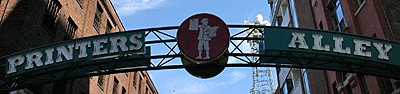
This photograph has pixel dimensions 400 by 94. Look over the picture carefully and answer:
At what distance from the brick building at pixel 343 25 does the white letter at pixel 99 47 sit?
33.1 feet

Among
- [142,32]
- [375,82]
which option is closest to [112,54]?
[142,32]

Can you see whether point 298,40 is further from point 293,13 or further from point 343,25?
point 293,13

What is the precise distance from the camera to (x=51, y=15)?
19406 mm

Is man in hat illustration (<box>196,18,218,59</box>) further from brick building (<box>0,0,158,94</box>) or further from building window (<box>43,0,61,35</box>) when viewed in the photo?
building window (<box>43,0,61,35</box>)

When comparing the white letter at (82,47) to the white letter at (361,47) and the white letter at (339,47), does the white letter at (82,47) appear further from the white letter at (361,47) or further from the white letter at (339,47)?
the white letter at (361,47)

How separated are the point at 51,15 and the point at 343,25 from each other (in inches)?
563

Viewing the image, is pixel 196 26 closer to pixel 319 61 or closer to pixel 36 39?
pixel 319 61

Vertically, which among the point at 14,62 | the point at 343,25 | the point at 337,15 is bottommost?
A: the point at 14,62

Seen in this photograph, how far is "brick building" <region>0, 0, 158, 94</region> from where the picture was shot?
16125 millimetres

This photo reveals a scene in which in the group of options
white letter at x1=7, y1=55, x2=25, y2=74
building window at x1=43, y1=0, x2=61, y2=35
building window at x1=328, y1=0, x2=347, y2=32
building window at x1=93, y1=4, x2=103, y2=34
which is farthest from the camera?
building window at x1=93, y1=4, x2=103, y2=34

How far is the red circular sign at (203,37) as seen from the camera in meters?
12.3

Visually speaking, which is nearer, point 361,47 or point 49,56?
point 361,47

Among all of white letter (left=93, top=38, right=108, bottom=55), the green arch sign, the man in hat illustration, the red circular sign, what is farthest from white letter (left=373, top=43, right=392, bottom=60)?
white letter (left=93, top=38, right=108, bottom=55)

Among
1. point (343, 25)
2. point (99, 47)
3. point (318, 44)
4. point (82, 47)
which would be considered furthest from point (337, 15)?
point (82, 47)
